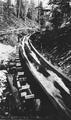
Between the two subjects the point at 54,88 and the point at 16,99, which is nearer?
the point at 16,99

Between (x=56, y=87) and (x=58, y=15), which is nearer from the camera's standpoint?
(x=56, y=87)

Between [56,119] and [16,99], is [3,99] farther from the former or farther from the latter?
[56,119]

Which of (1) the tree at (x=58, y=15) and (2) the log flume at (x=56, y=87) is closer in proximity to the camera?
(2) the log flume at (x=56, y=87)

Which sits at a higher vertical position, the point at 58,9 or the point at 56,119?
the point at 58,9

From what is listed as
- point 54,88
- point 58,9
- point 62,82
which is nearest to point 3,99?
point 54,88

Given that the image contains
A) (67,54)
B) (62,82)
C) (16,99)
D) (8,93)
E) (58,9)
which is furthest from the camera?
(58,9)

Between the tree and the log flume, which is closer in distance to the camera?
the log flume

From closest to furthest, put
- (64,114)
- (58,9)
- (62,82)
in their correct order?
(64,114)
(62,82)
(58,9)

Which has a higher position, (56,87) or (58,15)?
(58,15)

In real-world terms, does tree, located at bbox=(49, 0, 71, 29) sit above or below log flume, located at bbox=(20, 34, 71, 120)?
above

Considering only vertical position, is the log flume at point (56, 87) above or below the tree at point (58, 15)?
below
